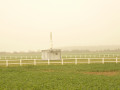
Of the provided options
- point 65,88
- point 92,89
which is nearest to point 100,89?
point 92,89

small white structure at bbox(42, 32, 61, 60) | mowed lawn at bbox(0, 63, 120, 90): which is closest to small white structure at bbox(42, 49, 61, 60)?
small white structure at bbox(42, 32, 61, 60)

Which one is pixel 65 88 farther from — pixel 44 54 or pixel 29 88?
pixel 44 54

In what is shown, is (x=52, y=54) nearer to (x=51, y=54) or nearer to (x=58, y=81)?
(x=51, y=54)

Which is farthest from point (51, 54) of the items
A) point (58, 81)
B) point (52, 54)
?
point (58, 81)

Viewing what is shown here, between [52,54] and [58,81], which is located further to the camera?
[52,54]

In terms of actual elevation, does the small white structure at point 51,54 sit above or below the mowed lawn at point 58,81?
above

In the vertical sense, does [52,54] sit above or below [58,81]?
above

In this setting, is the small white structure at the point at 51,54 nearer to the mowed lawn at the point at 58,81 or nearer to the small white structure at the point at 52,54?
the small white structure at the point at 52,54

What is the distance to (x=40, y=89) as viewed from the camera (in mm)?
9820

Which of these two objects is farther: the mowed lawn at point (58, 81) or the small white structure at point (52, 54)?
the small white structure at point (52, 54)

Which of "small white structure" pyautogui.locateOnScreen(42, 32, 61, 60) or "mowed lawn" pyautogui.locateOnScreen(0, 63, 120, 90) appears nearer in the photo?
"mowed lawn" pyautogui.locateOnScreen(0, 63, 120, 90)

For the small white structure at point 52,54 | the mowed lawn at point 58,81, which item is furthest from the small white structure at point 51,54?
the mowed lawn at point 58,81

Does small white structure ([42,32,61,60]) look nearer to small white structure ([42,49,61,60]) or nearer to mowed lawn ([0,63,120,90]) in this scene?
small white structure ([42,49,61,60])

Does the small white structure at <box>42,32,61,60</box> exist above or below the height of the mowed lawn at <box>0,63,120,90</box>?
above
